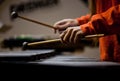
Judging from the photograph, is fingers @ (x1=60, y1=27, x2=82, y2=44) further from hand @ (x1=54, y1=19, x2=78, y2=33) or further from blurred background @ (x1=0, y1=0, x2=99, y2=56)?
blurred background @ (x1=0, y1=0, x2=99, y2=56)

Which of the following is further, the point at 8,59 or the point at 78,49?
the point at 78,49

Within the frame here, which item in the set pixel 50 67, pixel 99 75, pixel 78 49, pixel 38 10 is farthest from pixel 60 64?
pixel 38 10

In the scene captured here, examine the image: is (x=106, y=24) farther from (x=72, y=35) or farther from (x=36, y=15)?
(x=36, y=15)

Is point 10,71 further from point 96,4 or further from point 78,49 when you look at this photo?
point 78,49

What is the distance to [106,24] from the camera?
32.9 inches

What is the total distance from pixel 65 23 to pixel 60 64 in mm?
345

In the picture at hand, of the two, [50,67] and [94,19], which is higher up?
[94,19]

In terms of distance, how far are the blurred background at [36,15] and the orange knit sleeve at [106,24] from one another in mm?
1218

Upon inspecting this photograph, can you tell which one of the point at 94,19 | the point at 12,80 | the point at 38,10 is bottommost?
the point at 12,80

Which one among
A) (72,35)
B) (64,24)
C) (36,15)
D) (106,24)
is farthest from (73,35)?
(36,15)

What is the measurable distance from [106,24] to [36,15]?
151cm

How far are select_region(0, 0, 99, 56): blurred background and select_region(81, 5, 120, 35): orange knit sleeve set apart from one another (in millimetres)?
1218

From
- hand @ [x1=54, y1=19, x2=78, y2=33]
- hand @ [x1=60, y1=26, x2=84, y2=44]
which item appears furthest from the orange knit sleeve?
hand @ [x1=54, y1=19, x2=78, y2=33]

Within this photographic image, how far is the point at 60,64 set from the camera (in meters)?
0.87
